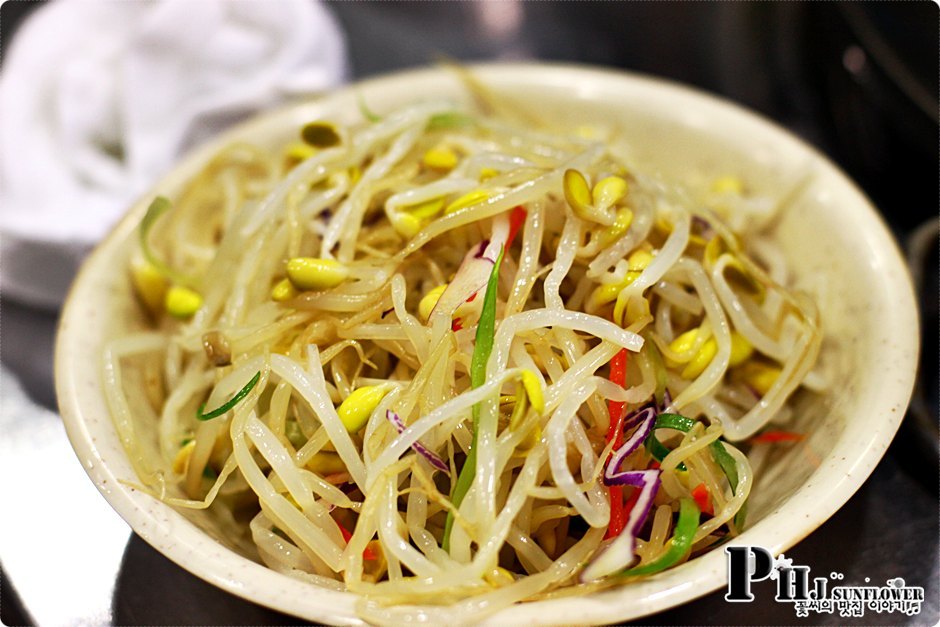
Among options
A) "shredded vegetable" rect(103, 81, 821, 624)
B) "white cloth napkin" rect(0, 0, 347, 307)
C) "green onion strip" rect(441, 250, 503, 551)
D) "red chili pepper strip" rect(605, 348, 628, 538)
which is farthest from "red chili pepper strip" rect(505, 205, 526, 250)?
"white cloth napkin" rect(0, 0, 347, 307)

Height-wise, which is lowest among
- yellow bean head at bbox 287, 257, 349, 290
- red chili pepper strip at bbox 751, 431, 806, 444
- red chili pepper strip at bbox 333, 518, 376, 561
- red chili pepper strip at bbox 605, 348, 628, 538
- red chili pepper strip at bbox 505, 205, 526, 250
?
red chili pepper strip at bbox 333, 518, 376, 561

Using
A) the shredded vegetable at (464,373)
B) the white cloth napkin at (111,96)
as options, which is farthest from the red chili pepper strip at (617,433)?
the white cloth napkin at (111,96)

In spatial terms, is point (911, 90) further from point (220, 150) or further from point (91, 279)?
point (91, 279)

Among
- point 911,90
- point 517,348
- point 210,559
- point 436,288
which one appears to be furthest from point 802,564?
point 911,90

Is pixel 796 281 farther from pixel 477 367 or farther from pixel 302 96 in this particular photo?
pixel 302 96

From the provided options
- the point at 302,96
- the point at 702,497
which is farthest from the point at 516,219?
the point at 302,96

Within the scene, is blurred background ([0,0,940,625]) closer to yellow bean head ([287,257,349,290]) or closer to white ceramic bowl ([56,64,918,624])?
white ceramic bowl ([56,64,918,624])

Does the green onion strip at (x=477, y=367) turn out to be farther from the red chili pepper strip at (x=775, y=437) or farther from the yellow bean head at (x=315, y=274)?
the red chili pepper strip at (x=775, y=437)
